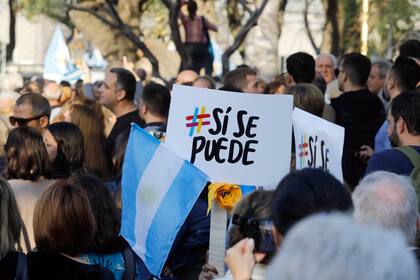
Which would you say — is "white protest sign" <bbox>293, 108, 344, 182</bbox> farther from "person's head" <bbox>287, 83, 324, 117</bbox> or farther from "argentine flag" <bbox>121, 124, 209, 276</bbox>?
"person's head" <bbox>287, 83, 324, 117</bbox>

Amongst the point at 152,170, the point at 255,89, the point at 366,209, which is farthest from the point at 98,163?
the point at 366,209

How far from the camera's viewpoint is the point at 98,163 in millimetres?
8570

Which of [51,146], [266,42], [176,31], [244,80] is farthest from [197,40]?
[266,42]

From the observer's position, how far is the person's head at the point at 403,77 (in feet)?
27.1

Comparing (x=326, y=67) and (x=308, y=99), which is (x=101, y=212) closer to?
(x=308, y=99)

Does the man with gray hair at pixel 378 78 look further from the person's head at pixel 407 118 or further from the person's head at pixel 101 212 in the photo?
the person's head at pixel 101 212

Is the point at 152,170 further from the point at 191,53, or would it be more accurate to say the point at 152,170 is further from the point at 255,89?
the point at 191,53

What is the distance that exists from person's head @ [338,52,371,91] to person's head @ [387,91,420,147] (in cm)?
293

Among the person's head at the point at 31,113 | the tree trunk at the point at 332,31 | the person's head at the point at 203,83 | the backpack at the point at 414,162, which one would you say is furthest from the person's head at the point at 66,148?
the tree trunk at the point at 332,31

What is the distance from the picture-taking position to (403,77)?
8.27 meters

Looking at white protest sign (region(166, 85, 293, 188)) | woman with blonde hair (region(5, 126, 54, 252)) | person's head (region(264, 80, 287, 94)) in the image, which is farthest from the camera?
person's head (region(264, 80, 287, 94))

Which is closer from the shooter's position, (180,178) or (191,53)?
(180,178)

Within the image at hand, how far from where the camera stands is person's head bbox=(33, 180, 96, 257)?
184 inches

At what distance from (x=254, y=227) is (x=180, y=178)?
1.92 meters
